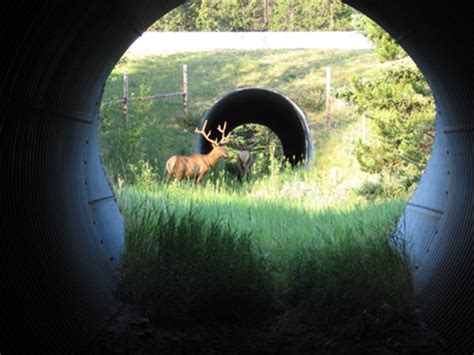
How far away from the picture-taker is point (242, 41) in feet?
136

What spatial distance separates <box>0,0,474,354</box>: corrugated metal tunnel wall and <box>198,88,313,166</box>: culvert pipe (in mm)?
11642

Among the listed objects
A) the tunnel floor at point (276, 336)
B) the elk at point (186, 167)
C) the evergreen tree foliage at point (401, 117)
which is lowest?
the tunnel floor at point (276, 336)

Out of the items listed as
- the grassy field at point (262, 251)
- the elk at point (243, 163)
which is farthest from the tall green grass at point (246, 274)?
the elk at point (243, 163)

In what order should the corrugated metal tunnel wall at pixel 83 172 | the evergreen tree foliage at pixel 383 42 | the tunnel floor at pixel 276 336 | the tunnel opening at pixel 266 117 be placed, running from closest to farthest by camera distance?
the corrugated metal tunnel wall at pixel 83 172
the tunnel floor at pixel 276 336
the evergreen tree foliage at pixel 383 42
the tunnel opening at pixel 266 117

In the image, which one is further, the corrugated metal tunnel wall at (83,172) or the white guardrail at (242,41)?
the white guardrail at (242,41)

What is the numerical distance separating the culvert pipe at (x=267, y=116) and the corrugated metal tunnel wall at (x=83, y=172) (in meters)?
11.6

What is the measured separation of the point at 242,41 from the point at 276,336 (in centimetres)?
3533

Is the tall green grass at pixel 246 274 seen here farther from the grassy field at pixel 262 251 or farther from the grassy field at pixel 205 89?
the grassy field at pixel 205 89

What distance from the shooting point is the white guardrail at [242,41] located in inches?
1601

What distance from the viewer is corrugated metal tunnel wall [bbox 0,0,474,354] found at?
4.89 metres

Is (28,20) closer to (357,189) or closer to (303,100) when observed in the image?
(357,189)

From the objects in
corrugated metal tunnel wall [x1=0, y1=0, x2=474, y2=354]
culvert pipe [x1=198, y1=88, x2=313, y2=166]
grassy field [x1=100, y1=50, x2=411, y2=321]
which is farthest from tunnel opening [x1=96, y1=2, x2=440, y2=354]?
corrugated metal tunnel wall [x1=0, y1=0, x2=474, y2=354]

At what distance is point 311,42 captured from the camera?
4075 centimetres

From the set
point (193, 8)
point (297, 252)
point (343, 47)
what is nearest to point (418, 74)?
point (297, 252)
